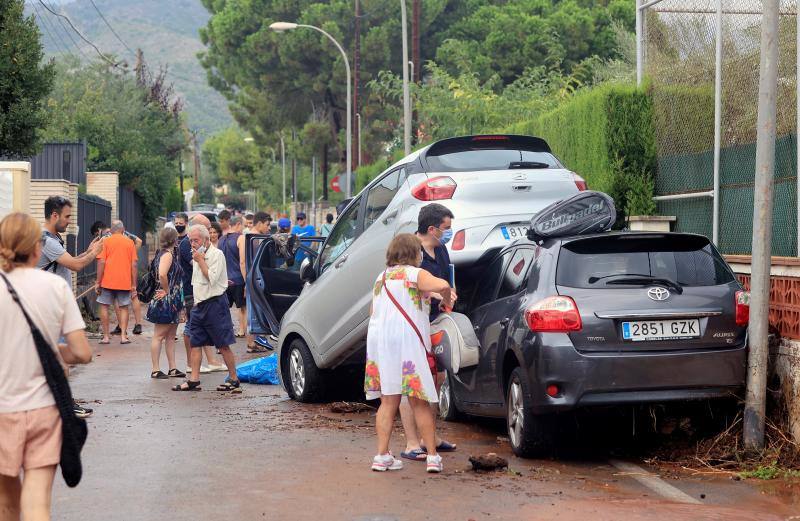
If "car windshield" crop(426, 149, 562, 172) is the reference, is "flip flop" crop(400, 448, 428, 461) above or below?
below

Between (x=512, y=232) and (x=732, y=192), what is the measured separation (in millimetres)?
2837

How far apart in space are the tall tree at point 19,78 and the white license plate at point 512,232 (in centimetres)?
1109

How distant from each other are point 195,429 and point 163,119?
1581 inches

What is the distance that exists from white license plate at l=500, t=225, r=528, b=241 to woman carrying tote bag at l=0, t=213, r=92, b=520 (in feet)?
18.1

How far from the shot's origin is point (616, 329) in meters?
7.93

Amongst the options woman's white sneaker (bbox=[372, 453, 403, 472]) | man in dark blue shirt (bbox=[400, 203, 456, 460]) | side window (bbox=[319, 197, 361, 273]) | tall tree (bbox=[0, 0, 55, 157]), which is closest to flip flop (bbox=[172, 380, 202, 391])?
side window (bbox=[319, 197, 361, 273])

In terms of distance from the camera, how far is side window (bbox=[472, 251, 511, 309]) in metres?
9.48

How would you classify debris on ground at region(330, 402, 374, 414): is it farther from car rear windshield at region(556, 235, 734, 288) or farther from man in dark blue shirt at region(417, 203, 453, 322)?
car rear windshield at region(556, 235, 734, 288)

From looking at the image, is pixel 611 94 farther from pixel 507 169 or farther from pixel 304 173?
pixel 304 173

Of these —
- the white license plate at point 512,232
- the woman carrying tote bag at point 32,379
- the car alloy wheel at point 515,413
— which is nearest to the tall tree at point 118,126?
the white license plate at point 512,232

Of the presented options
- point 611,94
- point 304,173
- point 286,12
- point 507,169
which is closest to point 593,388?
point 507,169

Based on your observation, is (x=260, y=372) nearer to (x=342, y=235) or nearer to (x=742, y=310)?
(x=342, y=235)

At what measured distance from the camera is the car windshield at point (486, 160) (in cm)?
1095

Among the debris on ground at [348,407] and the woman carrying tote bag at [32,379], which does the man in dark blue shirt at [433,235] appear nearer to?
the debris on ground at [348,407]
